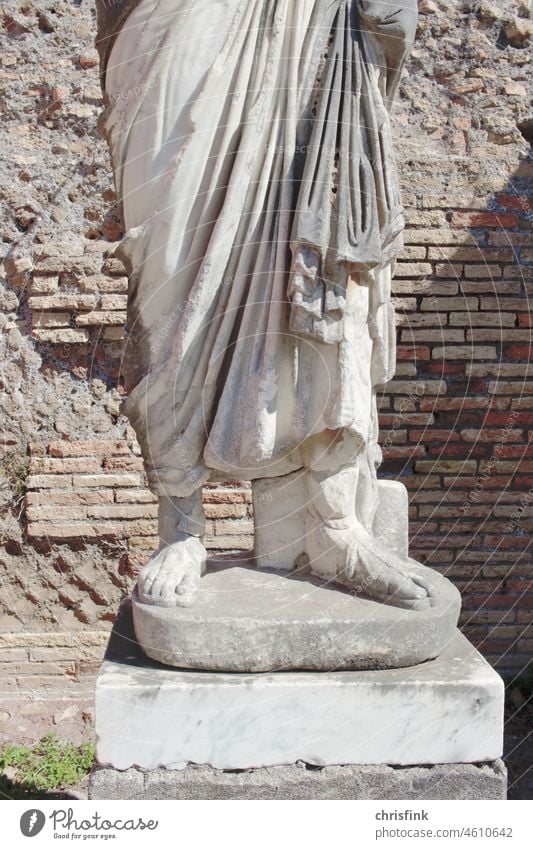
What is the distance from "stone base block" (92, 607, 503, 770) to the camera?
6.82 ft

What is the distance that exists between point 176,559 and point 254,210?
37.8 inches

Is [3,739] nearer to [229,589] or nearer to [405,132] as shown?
[229,589]

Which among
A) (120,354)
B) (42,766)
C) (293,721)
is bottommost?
(42,766)

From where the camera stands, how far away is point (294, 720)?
2094 mm

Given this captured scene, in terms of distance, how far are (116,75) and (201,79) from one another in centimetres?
28

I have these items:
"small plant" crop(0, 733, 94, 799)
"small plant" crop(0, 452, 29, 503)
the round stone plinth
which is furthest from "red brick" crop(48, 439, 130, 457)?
the round stone plinth

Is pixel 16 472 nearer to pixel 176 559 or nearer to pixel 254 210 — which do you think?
pixel 176 559

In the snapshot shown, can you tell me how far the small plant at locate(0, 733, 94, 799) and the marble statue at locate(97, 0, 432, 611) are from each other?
1.42m

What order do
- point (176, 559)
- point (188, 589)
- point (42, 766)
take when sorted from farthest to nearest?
point (42, 766), point (176, 559), point (188, 589)

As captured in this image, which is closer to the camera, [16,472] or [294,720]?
[294,720]

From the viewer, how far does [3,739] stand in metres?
3.70

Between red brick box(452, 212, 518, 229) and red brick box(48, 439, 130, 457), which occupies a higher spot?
red brick box(452, 212, 518, 229)

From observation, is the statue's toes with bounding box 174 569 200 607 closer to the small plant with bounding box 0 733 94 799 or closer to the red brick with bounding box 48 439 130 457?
the small plant with bounding box 0 733 94 799

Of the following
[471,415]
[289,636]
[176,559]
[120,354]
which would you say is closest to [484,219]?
[471,415]
